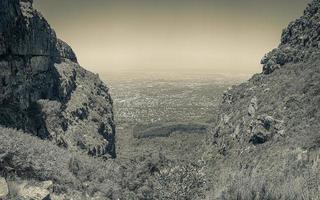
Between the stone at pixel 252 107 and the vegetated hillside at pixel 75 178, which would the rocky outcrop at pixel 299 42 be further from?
the vegetated hillside at pixel 75 178

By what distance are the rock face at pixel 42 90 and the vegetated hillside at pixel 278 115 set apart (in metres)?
19.3

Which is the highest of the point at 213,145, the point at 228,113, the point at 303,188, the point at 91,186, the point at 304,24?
the point at 304,24

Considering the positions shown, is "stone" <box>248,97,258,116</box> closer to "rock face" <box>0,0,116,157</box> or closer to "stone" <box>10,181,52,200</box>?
"rock face" <box>0,0,116,157</box>

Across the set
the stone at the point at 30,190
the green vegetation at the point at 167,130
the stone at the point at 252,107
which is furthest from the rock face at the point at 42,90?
the green vegetation at the point at 167,130

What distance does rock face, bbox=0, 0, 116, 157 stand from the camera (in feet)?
137

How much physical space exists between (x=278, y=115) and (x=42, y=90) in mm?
36542

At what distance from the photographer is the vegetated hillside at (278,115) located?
4925 centimetres

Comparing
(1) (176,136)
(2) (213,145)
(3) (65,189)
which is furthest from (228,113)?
(3) (65,189)

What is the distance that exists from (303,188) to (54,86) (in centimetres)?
6284

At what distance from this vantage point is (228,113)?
306 feet

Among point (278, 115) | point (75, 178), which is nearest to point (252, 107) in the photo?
point (278, 115)

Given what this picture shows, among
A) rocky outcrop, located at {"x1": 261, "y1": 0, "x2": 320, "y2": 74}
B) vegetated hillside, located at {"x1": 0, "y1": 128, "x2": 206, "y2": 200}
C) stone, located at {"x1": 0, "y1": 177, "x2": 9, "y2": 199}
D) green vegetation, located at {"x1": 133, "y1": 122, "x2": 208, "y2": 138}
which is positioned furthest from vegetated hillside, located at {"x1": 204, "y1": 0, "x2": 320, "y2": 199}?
green vegetation, located at {"x1": 133, "y1": 122, "x2": 208, "y2": 138}

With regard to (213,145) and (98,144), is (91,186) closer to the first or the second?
(98,144)

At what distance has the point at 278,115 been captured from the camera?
69.3m
